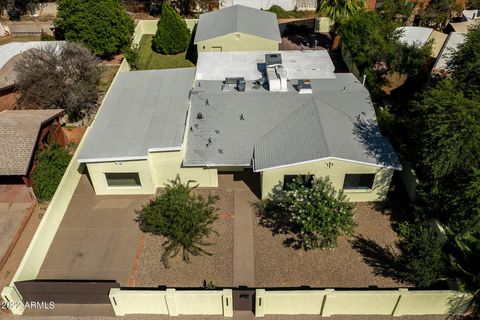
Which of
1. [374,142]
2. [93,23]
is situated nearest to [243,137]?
[374,142]

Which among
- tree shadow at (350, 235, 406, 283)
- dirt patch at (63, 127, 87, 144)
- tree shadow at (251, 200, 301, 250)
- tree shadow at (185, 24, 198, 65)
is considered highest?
tree shadow at (185, 24, 198, 65)

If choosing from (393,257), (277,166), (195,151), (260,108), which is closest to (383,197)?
(393,257)

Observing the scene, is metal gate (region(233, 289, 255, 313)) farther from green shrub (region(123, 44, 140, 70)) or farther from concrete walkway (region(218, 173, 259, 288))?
green shrub (region(123, 44, 140, 70))

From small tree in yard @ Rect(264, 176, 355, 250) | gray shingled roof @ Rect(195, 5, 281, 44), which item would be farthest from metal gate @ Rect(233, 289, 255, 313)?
gray shingled roof @ Rect(195, 5, 281, 44)

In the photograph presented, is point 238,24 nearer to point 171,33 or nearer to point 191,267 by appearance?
point 171,33

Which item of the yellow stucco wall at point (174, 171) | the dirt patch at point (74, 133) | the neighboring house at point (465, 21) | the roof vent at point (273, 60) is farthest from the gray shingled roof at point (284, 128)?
the neighboring house at point (465, 21)
